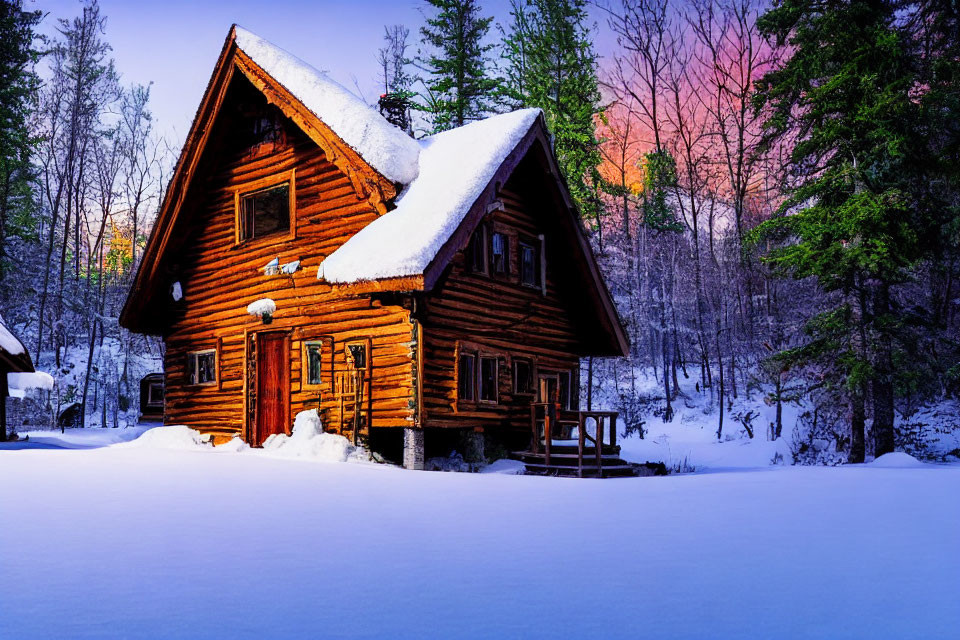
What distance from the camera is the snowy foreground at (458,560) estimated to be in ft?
14.6

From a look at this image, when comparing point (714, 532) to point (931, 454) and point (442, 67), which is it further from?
point (442, 67)

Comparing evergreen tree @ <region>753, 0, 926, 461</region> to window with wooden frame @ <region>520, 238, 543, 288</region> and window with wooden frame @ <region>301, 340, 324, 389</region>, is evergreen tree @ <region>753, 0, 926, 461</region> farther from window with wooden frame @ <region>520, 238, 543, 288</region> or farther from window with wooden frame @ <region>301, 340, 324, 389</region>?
window with wooden frame @ <region>301, 340, 324, 389</region>

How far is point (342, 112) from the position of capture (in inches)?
674

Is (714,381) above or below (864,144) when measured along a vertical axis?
below

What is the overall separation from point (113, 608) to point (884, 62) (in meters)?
20.2

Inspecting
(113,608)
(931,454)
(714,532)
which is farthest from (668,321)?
(113,608)

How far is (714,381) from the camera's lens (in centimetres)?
4247

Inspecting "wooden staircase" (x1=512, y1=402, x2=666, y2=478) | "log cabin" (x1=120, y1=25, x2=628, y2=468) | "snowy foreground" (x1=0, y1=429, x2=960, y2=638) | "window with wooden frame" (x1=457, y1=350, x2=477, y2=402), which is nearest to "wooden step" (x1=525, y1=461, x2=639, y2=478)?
"wooden staircase" (x1=512, y1=402, x2=666, y2=478)

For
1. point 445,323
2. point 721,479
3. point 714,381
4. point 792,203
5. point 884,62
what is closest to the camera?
point 721,479

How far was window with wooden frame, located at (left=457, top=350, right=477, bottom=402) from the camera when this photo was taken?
17.5 meters

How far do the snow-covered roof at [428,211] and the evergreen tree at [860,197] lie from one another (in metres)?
7.52

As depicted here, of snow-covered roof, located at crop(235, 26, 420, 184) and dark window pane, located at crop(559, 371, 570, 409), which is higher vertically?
snow-covered roof, located at crop(235, 26, 420, 184)

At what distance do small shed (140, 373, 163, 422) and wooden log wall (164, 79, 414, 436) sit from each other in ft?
24.8

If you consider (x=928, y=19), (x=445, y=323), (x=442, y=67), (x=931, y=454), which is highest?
(x=442, y=67)
